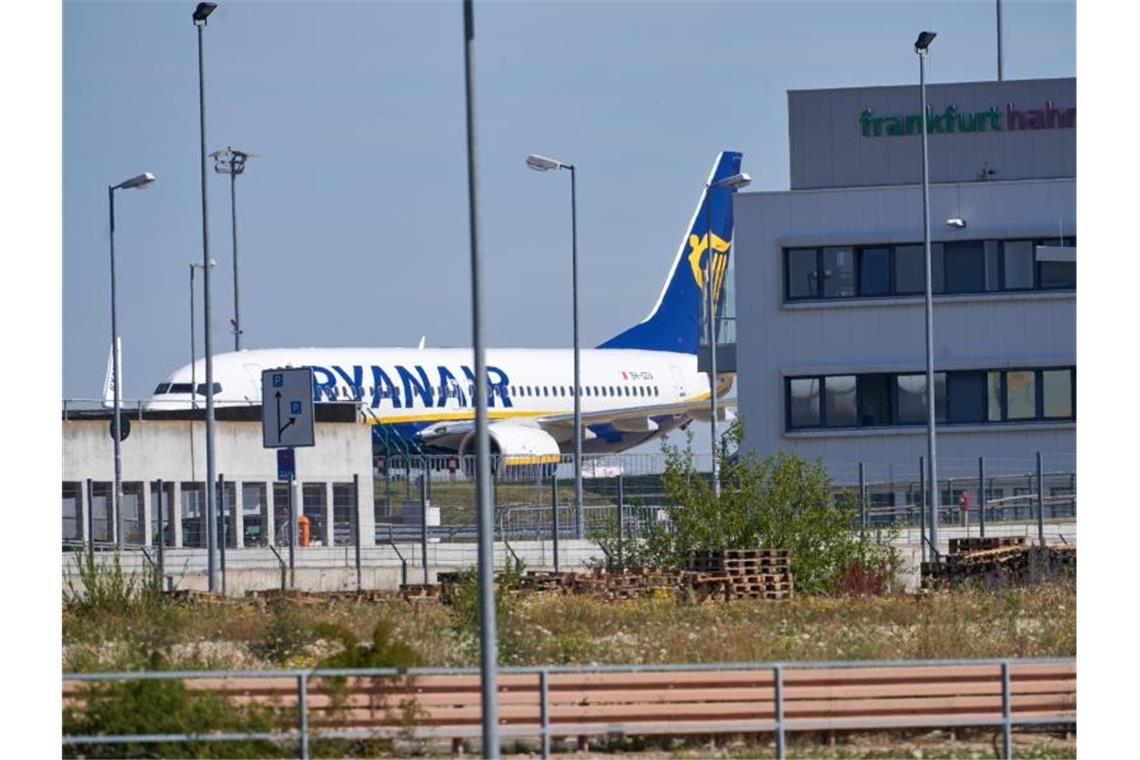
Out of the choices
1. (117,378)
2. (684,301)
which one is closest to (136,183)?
(117,378)

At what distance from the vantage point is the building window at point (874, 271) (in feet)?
166

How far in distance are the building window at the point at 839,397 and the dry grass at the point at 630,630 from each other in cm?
2016

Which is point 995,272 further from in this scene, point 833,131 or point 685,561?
point 685,561

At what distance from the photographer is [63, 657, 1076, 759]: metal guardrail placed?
1708 centimetres

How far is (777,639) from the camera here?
78.8 ft

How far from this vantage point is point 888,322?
50.5m

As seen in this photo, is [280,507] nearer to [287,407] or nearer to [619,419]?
[287,407]

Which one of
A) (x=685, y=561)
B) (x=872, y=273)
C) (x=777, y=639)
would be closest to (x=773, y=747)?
(x=777, y=639)

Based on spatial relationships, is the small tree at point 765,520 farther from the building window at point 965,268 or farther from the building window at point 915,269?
the building window at point 965,268

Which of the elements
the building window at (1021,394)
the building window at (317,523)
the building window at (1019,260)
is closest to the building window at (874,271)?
the building window at (1019,260)

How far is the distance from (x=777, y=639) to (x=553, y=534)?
40.9 feet

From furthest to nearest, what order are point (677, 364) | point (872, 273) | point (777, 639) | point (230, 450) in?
point (677, 364) < point (872, 273) < point (230, 450) < point (777, 639)

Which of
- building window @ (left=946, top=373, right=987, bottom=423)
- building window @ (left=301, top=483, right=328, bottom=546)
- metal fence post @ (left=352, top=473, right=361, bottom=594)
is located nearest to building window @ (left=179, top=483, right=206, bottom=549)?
building window @ (left=301, top=483, right=328, bottom=546)

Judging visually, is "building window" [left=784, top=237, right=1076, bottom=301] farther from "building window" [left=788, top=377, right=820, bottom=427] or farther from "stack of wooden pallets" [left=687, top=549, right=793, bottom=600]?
"stack of wooden pallets" [left=687, top=549, right=793, bottom=600]
